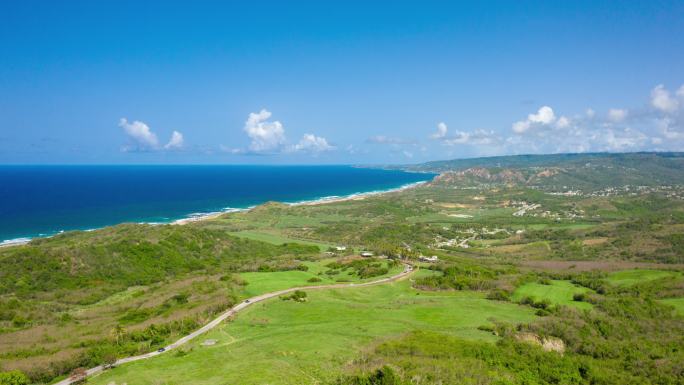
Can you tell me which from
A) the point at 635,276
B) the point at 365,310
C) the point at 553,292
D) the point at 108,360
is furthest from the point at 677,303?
the point at 108,360

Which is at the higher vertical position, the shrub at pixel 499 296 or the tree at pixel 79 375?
the tree at pixel 79 375

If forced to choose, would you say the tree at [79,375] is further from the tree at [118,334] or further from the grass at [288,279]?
the grass at [288,279]

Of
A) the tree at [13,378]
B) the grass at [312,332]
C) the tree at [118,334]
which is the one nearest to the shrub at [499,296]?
the grass at [312,332]

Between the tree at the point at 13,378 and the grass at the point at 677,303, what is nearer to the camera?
the tree at the point at 13,378

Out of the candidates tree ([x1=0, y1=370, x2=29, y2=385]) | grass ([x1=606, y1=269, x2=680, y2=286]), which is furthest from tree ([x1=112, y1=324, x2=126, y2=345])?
grass ([x1=606, y1=269, x2=680, y2=286])

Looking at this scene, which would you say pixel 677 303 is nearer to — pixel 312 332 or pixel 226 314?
pixel 312 332

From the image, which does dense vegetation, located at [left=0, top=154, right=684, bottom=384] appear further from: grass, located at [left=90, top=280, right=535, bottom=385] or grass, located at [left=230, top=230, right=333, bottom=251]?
grass, located at [left=230, top=230, right=333, bottom=251]

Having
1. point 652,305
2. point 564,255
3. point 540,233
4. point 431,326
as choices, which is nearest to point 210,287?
point 431,326
